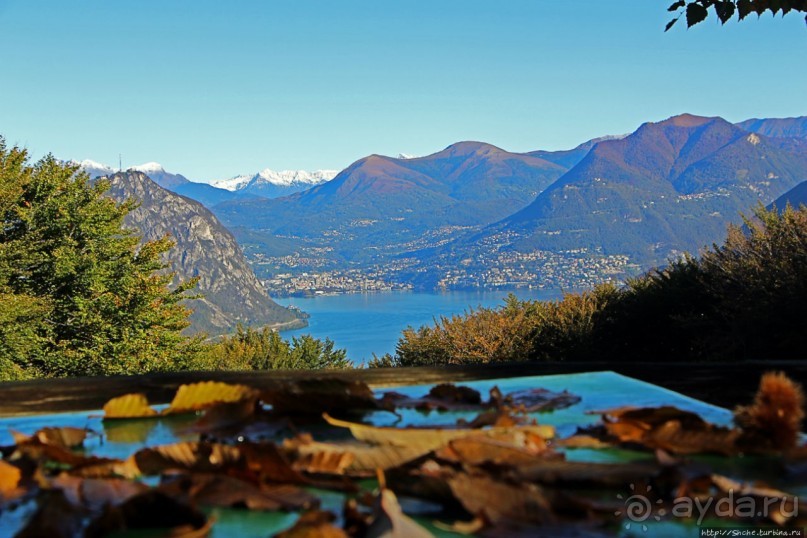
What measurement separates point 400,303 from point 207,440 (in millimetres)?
180855

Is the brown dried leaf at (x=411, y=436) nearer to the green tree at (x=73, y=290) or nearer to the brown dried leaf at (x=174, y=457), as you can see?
the brown dried leaf at (x=174, y=457)

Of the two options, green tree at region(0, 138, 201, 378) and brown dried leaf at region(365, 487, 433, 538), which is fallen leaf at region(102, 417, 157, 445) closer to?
brown dried leaf at region(365, 487, 433, 538)

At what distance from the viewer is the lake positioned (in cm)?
12744

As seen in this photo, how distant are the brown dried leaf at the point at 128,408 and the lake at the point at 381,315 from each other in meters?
110

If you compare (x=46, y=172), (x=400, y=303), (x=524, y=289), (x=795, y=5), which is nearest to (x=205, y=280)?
(x=400, y=303)

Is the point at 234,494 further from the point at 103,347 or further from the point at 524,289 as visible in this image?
the point at 524,289

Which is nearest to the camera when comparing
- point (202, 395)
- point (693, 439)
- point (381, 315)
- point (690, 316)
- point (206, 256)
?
point (693, 439)

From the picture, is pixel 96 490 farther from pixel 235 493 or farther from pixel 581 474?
pixel 581 474

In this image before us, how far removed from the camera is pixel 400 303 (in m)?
182

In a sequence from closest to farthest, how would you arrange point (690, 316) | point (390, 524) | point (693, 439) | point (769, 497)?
point (390, 524)
point (769, 497)
point (693, 439)
point (690, 316)

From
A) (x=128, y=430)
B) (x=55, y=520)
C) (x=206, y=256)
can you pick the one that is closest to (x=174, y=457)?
(x=55, y=520)

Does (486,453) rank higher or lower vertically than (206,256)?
higher

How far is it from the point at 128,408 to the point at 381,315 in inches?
6349

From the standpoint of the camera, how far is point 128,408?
1.39 m
